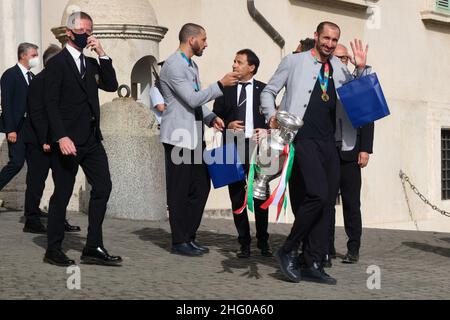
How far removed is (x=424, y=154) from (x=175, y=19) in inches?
317

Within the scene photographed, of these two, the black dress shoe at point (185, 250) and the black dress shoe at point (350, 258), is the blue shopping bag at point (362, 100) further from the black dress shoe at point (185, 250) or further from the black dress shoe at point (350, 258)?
the black dress shoe at point (185, 250)

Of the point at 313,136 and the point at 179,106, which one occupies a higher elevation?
the point at 179,106

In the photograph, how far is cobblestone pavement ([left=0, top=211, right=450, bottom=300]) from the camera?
25.7ft

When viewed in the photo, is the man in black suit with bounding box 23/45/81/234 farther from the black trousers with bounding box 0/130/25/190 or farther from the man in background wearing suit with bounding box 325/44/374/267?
the man in background wearing suit with bounding box 325/44/374/267

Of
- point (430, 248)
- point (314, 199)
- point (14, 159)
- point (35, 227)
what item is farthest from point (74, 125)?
point (430, 248)

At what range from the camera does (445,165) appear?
2464 cm

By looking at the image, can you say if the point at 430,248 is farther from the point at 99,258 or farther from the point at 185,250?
the point at 99,258

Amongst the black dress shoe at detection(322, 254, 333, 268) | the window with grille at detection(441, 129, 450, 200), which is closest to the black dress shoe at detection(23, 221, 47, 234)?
the black dress shoe at detection(322, 254, 333, 268)

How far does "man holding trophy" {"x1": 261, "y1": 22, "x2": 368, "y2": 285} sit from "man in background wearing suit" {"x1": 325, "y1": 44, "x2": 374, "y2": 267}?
3.56ft

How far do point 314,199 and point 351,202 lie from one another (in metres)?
1.82

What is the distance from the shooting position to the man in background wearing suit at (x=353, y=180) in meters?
10.1

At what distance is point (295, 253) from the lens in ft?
28.2

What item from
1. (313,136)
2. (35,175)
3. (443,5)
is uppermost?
(443,5)
